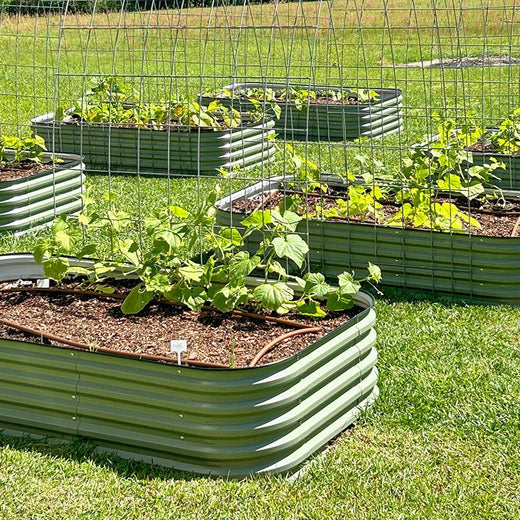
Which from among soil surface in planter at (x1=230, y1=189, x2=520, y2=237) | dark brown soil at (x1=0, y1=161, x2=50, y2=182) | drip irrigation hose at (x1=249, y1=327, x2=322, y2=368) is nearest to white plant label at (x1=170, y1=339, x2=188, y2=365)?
drip irrigation hose at (x1=249, y1=327, x2=322, y2=368)

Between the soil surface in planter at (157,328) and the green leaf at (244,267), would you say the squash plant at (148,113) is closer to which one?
the soil surface in planter at (157,328)

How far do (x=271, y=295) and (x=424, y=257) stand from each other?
6.57 ft

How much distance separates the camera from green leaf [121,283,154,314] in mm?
4738

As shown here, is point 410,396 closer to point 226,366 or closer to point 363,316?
point 363,316

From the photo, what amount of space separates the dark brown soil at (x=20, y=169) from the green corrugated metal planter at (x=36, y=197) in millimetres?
188

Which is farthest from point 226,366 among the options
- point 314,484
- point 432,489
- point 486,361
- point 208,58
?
point 208,58

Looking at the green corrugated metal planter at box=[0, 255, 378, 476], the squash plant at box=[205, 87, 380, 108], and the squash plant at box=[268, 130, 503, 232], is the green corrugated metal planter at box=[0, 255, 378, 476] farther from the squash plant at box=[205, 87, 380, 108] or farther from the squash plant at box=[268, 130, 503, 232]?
the squash plant at box=[205, 87, 380, 108]

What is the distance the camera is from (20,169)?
8.20 m

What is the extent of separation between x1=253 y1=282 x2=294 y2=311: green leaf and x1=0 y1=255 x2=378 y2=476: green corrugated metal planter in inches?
13.8

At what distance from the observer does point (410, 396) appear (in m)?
4.80

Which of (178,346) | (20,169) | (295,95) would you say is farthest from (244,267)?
(295,95)

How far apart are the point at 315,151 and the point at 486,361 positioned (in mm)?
5527

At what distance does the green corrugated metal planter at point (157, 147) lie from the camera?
31.1 feet

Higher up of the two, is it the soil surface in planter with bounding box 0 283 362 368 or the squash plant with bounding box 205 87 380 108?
the squash plant with bounding box 205 87 380 108
